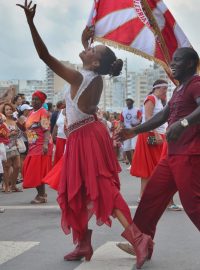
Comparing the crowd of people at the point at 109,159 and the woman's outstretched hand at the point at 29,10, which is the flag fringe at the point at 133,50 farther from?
the woman's outstretched hand at the point at 29,10

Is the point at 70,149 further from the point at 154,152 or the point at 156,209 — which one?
the point at 154,152

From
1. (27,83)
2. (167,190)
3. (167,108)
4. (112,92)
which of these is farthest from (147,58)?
(112,92)

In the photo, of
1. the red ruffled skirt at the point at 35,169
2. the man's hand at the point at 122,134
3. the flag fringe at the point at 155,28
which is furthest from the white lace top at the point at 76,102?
the red ruffled skirt at the point at 35,169

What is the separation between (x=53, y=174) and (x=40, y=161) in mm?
1684

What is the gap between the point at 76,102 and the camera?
5.23m

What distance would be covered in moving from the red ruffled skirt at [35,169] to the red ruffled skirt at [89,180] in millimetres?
4378

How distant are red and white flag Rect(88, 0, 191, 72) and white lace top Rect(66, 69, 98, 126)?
4.62 ft

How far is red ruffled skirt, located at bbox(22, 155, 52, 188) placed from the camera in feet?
31.7

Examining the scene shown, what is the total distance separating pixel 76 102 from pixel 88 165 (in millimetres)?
541

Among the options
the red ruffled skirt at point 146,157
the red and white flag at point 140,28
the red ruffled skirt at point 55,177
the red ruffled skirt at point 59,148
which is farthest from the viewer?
the red ruffled skirt at point 59,148

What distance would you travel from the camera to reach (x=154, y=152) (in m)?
8.87

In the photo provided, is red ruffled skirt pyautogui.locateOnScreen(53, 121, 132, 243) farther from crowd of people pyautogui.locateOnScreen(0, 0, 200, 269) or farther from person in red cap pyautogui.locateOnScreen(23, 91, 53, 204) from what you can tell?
person in red cap pyautogui.locateOnScreen(23, 91, 53, 204)

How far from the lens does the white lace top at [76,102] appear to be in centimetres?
517

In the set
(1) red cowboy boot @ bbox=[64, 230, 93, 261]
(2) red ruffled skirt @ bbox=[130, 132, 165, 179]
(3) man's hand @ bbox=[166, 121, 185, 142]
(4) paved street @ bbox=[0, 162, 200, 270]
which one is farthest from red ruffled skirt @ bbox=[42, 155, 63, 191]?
(3) man's hand @ bbox=[166, 121, 185, 142]
